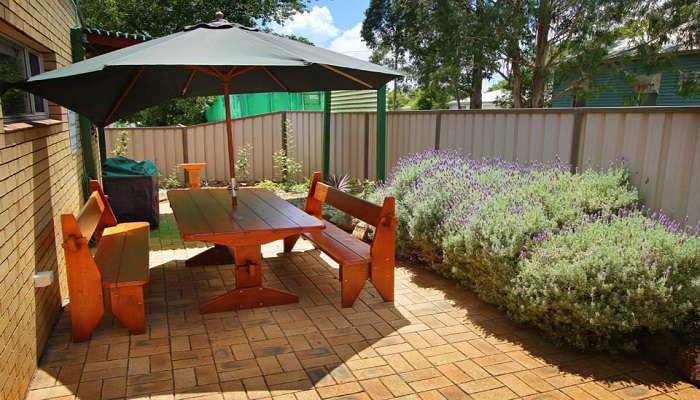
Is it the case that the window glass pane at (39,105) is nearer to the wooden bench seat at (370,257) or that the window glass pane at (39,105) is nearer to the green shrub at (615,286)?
the wooden bench seat at (370,257)

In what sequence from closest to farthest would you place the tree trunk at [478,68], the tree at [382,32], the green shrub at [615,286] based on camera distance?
the green shrub at [615,286]
the tree trunk at [478,68]
the tree at [382,32]

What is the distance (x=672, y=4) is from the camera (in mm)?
12180

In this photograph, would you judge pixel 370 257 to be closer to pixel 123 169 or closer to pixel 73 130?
pixel 73 130

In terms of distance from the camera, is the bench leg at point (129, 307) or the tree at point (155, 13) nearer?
the bench leg at point (129, 307)

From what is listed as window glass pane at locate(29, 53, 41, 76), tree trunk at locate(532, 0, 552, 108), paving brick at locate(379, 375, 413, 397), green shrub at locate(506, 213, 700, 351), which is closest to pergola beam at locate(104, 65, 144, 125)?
window glass pane at locate(29, 53, 41, 76)

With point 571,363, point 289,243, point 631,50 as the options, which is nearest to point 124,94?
point 289,243

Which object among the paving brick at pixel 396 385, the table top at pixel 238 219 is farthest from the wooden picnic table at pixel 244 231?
the paving brick at pixel 396 385

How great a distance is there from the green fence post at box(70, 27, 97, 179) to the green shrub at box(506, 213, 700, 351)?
5.33m

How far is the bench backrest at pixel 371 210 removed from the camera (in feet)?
12.8

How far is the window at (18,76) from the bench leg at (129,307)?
133 cm

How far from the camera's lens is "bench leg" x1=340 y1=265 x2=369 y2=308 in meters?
3.86

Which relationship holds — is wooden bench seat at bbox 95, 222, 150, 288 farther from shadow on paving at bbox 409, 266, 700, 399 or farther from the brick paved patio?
shadow on paving at bbox 409, 266, 700, 399

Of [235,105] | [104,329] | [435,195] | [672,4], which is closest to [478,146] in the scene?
[435,195]

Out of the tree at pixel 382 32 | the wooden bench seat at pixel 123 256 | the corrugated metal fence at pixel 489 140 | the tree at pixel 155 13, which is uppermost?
the tree at pixel 382 32
